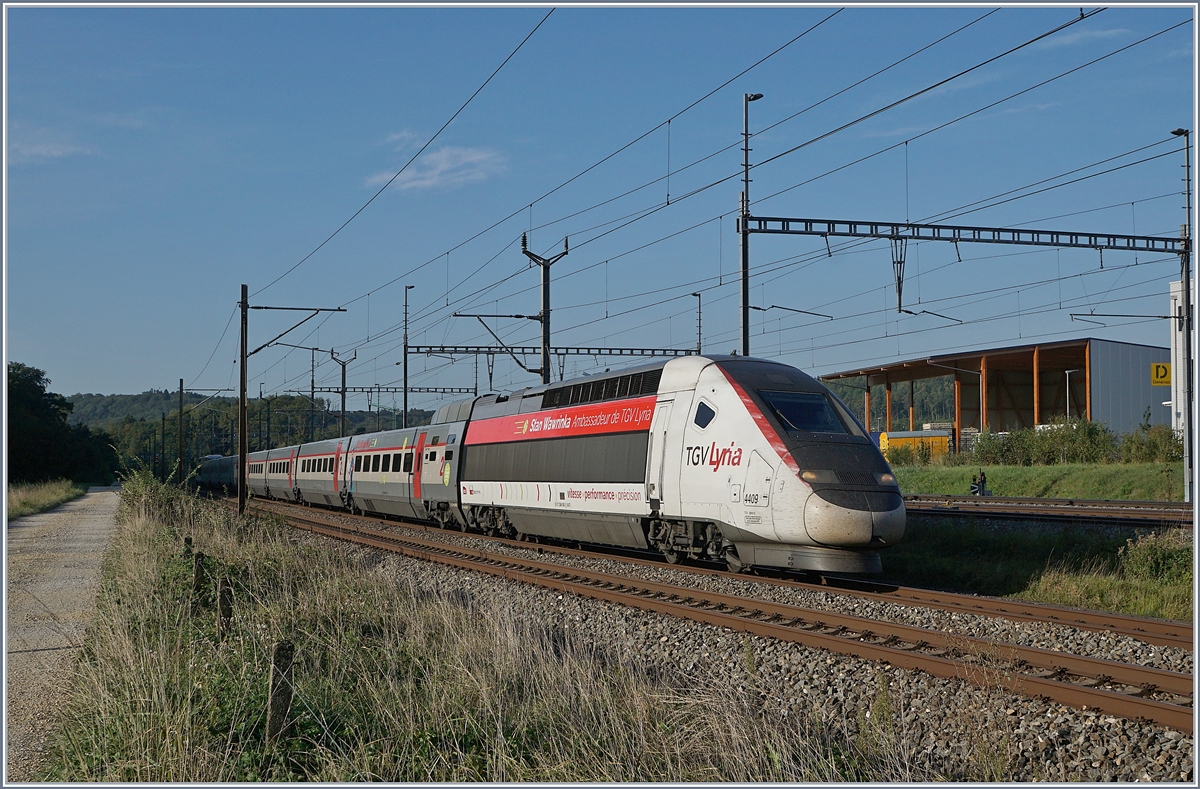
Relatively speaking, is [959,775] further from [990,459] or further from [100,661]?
[990,459]

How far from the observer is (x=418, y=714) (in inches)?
257

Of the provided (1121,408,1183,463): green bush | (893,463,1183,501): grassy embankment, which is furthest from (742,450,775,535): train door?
(1121,408,1183,463): green bush

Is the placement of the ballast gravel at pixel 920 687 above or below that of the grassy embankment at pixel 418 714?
below

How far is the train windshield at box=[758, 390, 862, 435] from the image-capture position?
44.8 ft

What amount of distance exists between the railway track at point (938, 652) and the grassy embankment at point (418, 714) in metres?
1.11

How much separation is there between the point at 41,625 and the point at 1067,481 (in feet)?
115

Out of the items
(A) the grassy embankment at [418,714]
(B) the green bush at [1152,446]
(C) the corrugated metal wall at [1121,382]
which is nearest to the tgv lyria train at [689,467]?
(A) the grassy embankment at [418,714]

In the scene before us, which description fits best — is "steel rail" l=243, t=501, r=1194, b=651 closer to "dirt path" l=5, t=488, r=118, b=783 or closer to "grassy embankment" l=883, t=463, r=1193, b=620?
"grassy embankment" l=883, t=463, r=1193, b=620

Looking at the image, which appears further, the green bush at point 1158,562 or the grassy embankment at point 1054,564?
the green bush at point 1158,562

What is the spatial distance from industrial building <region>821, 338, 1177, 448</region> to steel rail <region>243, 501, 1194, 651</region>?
33.9 m

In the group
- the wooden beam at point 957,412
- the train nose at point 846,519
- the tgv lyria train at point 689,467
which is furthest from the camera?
the wooden beam at point 957,412

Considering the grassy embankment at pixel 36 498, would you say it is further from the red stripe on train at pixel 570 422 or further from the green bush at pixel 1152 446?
the green bush at pixel 1152 446

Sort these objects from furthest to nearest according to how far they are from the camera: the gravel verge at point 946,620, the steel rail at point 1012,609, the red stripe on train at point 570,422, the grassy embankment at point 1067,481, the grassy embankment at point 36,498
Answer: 1. the grassy embankment at point 36,498
2. the grassy embankment at point 1067,481
3. the red stripe on train at point 570,422
4. the steel rail at point 1012,609
5. the gravel verge at point 946,620

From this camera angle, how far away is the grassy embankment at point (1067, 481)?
33.6 meters
